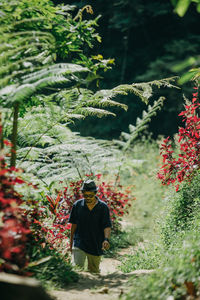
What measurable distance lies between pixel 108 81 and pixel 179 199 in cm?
1550

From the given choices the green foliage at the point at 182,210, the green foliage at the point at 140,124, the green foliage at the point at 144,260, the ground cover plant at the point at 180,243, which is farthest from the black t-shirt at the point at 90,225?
the green foliage at the point at 140,124

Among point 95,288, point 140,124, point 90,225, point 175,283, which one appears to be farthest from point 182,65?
point 140,124

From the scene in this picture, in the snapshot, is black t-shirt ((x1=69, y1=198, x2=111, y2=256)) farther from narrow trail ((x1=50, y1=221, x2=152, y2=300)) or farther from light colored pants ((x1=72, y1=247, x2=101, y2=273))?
narrow trail ((x1=50, y1=221, x2=152, y2=300))

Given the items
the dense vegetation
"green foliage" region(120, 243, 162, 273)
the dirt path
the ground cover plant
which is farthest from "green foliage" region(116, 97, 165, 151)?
the dirt path

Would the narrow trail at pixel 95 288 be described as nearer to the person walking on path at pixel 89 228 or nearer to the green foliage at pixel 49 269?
the green foliage at pixel 49 269

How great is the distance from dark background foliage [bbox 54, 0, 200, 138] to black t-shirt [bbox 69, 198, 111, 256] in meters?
12.2

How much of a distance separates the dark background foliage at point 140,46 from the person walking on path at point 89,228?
1217cm

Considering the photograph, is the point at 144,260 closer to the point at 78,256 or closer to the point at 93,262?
the point at 93,262

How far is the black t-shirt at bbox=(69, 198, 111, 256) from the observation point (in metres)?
4.89

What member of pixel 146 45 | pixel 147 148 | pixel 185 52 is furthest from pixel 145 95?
pixel 146 45

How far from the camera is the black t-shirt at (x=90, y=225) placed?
489cm

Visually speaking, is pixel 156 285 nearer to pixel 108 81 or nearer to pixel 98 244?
pixel 98 244

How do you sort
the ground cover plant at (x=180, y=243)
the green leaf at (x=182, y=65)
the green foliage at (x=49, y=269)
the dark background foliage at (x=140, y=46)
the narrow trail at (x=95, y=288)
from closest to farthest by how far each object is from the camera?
the green leaf at (x=182, y=65) < the ground cover plant at (x=180, y=243) < the narrow trail at (x=95, y=288) < the green foliage at (x=49, y=269) < the dark background foliage at (x=140, y=46)

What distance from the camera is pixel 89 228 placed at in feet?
16.1
